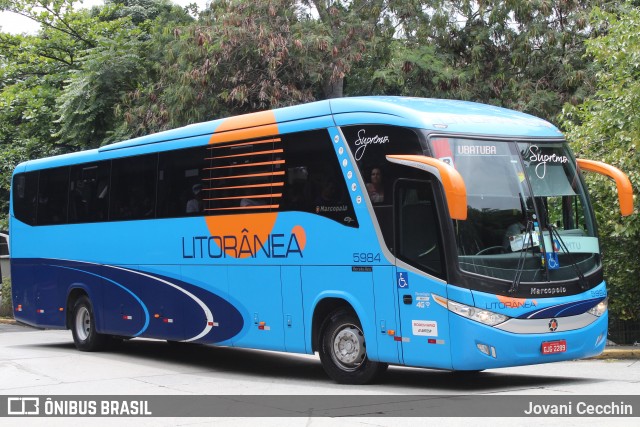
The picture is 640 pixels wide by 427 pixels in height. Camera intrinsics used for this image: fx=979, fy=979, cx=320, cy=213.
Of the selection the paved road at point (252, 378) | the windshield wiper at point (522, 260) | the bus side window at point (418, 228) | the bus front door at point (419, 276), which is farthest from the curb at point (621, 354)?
the bus side window at point (418, 228)

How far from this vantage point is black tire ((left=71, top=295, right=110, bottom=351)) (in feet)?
60.2

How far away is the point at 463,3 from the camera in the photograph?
2364 cm

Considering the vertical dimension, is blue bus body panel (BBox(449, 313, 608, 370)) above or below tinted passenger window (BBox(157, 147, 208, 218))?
below

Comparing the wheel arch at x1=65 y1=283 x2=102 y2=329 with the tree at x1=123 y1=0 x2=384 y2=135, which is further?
the tree at x1=123 y1=0 x2=384 y2=135

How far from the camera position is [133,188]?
16828 mm

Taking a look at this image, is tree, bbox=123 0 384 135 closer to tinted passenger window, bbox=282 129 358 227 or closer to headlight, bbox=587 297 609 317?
tinted passenger window, bbox=282 129 358 227

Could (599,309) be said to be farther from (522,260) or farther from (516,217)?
(516,217)

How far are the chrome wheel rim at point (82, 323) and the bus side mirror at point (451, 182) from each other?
9656 mm

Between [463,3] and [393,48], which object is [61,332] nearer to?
[393,48]

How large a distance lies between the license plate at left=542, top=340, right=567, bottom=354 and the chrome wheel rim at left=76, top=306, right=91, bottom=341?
10116 millimetres

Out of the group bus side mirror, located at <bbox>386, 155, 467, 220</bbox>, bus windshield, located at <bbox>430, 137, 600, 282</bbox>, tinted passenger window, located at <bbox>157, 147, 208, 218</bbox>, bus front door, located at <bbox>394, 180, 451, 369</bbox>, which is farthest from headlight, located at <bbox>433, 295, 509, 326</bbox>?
tinted passenger window, located at <bbox>157, 147, 208, 218</bbox>

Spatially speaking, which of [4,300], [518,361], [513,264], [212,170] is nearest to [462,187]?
[513,264]

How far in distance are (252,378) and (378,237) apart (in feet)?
11.2

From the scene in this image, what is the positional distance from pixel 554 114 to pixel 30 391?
47.5ft
